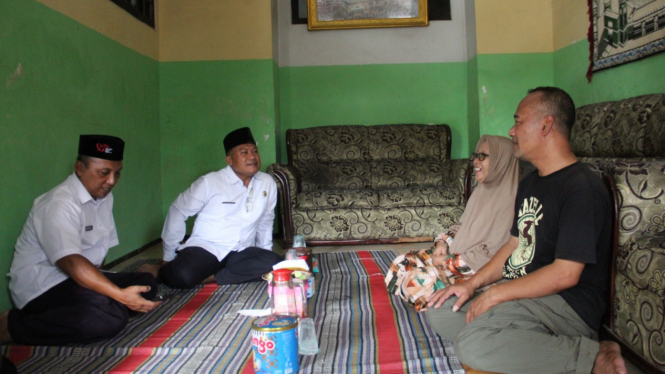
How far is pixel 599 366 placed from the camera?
156cm

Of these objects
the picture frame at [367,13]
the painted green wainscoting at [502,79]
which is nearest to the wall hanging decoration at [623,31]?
the painted green wainscoting at [502,79]

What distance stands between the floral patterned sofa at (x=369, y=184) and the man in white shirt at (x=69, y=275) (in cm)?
218

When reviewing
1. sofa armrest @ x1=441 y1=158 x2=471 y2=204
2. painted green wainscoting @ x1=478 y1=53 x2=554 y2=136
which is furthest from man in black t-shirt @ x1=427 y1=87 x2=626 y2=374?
painted green wainscoting @ x1=478 y1=53 x2=554 y2=136

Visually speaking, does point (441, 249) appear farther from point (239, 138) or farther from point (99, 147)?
point (99, 147)

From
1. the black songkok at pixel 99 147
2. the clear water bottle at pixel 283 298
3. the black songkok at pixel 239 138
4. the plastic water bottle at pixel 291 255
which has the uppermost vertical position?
the black songkok at pixel 239 138

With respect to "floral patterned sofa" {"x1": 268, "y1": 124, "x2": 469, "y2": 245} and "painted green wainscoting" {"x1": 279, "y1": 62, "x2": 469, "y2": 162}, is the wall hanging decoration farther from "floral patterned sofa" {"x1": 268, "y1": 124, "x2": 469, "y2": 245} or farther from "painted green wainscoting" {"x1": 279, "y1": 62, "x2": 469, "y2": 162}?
"painted green wainscoting" {"x1": 279, "y1": 62, "x2": 469, "y2": 162}

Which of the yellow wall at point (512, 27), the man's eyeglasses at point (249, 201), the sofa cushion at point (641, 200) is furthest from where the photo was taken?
the yellow wall at point (512, 27)

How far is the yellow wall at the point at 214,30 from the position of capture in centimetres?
485

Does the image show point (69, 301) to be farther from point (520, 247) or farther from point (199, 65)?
point (199, 65)

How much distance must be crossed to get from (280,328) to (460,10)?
15.2ft

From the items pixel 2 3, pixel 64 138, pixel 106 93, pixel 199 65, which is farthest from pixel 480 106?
pixel 2 3

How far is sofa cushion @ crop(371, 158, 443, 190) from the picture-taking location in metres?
4.70

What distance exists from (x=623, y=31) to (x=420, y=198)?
6.16 feet

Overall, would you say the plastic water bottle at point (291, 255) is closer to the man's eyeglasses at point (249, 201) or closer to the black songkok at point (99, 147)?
the man's eyeglasses at point (249, 201)
